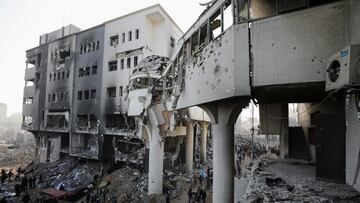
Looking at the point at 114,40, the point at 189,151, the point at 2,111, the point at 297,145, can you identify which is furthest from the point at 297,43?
the point at 2,111

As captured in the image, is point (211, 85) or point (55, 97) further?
point (55, 97)

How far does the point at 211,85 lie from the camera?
31.7ft

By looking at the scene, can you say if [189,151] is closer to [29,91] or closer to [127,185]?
[127,185]

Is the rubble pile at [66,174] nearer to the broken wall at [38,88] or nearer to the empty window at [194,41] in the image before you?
the broken wall at [38,88]

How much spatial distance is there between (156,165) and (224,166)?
10.3 metres

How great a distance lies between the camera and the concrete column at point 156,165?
19500 millimetres

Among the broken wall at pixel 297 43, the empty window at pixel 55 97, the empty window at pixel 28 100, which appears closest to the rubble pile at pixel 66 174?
the empty window at pixel 55 97

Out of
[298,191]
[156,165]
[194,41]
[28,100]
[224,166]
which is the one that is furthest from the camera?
[28,100]

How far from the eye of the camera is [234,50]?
7.93m

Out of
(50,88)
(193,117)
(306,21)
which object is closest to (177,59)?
(193,117)

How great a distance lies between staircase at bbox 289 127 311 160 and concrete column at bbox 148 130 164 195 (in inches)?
390

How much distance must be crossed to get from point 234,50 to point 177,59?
28.2 feet

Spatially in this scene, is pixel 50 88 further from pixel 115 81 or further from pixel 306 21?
pixel 306 21

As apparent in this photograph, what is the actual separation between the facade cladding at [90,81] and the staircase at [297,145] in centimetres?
1699
